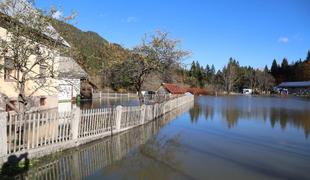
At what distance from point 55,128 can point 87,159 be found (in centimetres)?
A: 150

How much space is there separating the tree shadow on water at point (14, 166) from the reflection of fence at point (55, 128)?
16 centimetres

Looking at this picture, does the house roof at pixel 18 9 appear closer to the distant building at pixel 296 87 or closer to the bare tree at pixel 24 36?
the bare tree at pixel 24 36

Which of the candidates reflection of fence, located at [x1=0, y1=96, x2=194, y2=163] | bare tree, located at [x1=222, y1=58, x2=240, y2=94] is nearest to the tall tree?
bare tree, located at [x1=222, y1=58, x2=240, y2=94]

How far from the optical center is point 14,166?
324 inches

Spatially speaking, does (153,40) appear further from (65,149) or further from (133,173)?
(133,173)

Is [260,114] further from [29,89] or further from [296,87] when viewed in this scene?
[296,87]

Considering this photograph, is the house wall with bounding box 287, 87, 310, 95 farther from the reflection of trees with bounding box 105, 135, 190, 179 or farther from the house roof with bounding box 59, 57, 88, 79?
the reflection of trees with bounding box 105, 135, 190, 179

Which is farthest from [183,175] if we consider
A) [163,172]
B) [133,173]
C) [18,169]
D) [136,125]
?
[136,125]

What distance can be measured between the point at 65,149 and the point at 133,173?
306 cm

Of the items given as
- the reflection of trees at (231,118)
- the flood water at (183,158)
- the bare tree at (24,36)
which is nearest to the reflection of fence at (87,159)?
the flood water at (183,158)

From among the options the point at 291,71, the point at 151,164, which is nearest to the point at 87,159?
the point at 151,164

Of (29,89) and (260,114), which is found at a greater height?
(29,89)

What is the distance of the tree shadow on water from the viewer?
7657 mm

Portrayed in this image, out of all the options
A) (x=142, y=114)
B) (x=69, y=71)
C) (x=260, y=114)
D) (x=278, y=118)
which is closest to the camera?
(x=69, y=71)
